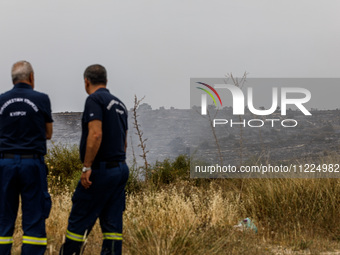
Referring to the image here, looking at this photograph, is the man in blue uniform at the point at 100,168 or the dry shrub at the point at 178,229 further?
the dry shrub at the point at 178,229

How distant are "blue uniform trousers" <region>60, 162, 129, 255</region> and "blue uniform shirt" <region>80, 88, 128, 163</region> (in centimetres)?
13

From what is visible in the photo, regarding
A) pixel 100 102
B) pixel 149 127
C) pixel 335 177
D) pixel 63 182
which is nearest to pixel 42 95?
pixel 100 102

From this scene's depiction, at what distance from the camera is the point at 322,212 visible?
9664 millimetres

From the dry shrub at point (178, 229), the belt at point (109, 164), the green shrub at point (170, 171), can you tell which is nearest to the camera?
the belt at point (109, 164)

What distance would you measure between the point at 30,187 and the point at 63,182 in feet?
24.0

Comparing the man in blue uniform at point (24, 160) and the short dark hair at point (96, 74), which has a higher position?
the short dark hair at point (96, 74)

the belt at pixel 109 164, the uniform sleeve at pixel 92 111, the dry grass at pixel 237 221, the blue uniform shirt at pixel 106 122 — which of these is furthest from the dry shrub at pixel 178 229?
the uniform sleeve at pixel 92 111

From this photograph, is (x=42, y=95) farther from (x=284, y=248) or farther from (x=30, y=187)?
(x=284, y=248)

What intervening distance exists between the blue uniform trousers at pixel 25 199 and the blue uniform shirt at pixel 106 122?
603 millimetres

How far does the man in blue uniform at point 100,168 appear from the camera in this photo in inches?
213

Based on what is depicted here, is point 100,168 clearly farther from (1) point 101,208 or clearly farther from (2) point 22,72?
(2) point 22,72

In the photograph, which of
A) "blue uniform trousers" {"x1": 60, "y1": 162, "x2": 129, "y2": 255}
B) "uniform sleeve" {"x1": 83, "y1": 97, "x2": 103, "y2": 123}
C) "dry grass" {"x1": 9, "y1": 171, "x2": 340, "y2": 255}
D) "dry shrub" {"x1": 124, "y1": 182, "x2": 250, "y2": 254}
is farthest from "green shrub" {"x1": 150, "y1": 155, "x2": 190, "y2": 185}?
"uniform sleeve" {"x1": 83, "y1": 97, "x2": 103, "y2": 123}

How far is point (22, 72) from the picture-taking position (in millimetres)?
5793

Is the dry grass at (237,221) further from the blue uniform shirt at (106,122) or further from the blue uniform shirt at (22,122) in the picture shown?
the blue uniform shirt at (22,122)
